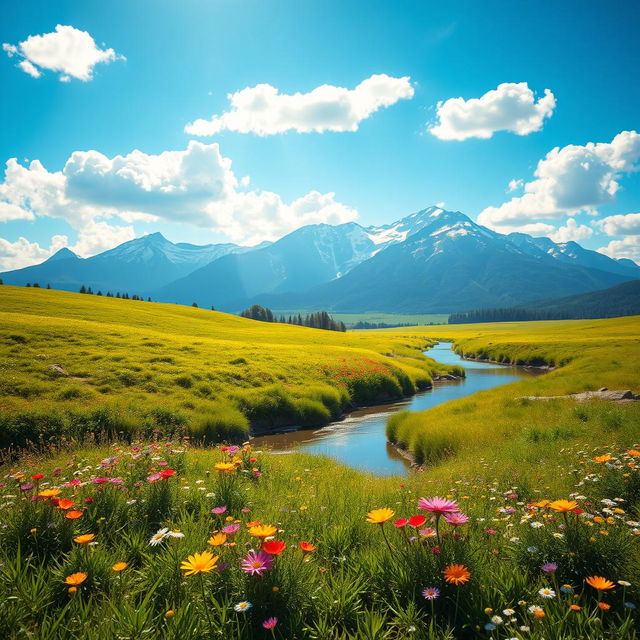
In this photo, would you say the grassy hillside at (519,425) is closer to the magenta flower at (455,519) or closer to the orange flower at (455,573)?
the magenta flower at (455,519)

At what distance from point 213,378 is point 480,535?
25.8m

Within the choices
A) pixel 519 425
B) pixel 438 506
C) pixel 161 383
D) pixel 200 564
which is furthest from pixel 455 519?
pixel 161 383

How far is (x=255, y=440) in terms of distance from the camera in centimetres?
2358

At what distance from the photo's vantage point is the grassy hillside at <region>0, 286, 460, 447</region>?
18562mm

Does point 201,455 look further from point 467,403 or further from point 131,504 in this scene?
point 467,403

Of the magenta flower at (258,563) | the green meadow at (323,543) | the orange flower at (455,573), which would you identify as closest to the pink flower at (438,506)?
the green meadow at (323,543)

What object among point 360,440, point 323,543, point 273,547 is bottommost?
point 360,440

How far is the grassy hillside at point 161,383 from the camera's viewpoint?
18.6m

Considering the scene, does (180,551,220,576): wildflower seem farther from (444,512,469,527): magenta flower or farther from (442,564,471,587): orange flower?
(444,512,469,527): magenta flower

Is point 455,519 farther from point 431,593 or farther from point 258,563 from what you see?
point 258,563

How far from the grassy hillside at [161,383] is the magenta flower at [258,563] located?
11479 millimetres

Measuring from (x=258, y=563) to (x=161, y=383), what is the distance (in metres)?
24.7

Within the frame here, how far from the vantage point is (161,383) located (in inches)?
1008

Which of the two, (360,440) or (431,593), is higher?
(431,593)
